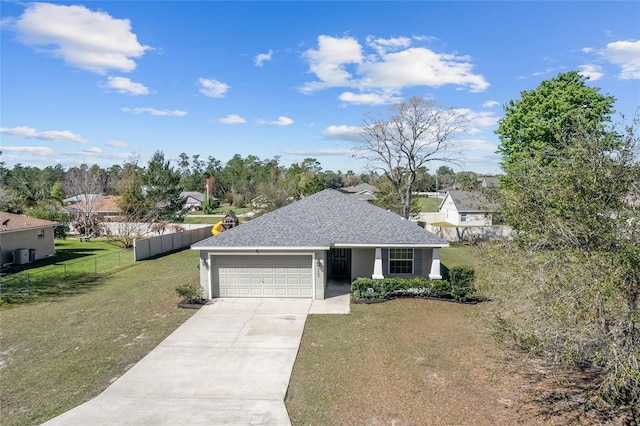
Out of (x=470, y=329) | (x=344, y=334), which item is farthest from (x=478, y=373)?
(x=344, y=334)

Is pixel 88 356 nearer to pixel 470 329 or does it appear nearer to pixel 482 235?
pixel 470 329

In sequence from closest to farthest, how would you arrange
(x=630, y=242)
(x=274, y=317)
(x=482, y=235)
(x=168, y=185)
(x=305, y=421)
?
(x=630, y=242) → (x=305, y=421) → (x=274, y=317) → (x=482, y=235) → (x=168, y=185)

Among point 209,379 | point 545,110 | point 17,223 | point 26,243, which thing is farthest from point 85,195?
point 545,110

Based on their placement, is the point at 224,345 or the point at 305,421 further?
the point at 224,345

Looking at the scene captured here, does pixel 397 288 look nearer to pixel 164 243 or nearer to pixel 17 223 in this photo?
pixel 164 243

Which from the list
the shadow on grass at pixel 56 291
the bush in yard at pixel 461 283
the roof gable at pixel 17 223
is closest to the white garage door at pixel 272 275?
the bush in yard at pixel 461 283

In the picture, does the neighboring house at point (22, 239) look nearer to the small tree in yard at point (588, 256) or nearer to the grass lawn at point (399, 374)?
the grass lawn at point (399, 374)
